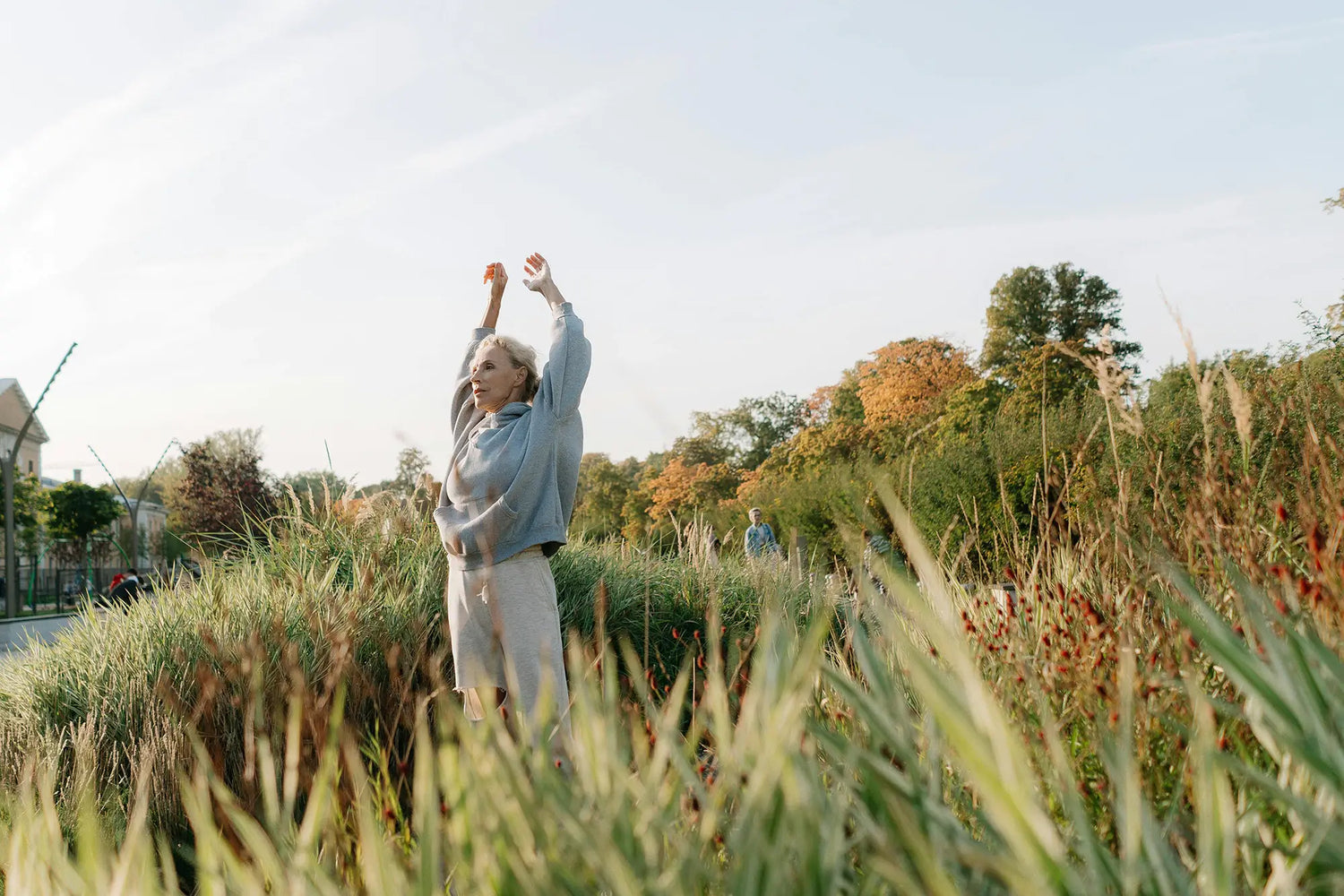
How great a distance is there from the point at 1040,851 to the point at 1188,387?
11245mm

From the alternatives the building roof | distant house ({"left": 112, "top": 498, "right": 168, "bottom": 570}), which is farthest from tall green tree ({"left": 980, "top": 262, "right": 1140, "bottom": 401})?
the building roof

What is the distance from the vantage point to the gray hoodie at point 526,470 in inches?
146

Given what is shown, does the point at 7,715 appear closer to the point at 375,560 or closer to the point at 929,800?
the point at 375,560

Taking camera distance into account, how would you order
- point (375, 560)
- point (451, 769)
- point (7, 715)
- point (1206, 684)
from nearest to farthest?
point (451, 769), point (1206, 684), point (7, 715), point (375, 560)

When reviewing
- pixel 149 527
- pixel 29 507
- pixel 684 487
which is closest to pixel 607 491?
pixel 684 487

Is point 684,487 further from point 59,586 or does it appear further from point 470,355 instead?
point 470,355

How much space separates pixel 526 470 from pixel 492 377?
51 centimetres

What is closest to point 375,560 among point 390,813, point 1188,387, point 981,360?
point 390,813

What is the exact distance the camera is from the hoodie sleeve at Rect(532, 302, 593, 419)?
12.5ft

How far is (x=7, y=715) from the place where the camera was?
4387 mm

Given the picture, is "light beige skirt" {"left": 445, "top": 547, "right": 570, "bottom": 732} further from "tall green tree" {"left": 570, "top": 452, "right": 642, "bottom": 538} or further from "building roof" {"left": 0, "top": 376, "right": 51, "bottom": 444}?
"building roof" {"left": 0, "top": 376, "right": 51, "bottom": 444}

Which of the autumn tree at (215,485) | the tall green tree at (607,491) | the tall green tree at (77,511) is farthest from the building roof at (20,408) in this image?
the autumn tree at (215,485)

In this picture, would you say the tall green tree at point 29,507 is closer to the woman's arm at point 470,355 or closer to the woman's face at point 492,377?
the woman's arm at point 470,355

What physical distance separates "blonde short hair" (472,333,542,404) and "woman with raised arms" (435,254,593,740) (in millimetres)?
26
